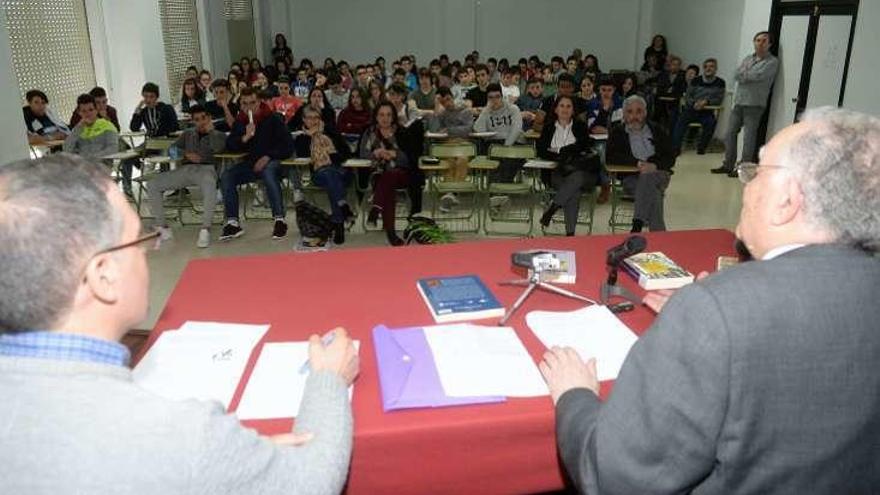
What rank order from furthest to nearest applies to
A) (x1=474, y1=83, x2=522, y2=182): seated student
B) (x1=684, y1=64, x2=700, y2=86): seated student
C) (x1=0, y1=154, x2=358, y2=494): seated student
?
(x1=684, y1=64, x2=700, y2=86): seated student
(x1=474, y1=83, x2=522, y2=182): seated student
(x1=0, y1=154, x2=358, y2=494): seated student

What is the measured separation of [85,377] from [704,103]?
1033 centimetres

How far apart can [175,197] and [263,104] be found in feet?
5.28

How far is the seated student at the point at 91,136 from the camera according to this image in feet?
20.3

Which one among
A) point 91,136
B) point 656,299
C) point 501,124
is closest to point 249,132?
point 91,136

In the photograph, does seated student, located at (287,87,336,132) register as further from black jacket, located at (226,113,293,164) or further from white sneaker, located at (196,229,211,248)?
white sneaker, located at (196,229,211,248)

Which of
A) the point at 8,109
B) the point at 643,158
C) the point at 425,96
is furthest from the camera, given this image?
the point at 425,96

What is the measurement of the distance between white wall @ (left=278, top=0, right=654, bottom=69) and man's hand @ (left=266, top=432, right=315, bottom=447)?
13.8 m

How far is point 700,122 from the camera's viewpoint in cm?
1002

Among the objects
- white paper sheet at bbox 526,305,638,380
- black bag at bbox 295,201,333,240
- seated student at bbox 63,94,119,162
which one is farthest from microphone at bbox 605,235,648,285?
seated student at bbox 63,94,119,162

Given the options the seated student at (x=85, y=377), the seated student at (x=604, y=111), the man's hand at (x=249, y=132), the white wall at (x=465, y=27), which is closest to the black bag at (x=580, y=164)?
the seated student at (x=604, y=111)

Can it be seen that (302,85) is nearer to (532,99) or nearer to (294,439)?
(532,99)

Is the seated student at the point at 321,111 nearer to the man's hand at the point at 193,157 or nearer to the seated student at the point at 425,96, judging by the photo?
the man's hand at the point at 193,157

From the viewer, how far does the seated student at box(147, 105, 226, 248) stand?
5836 mm

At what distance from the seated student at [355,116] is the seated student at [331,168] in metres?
0.91
